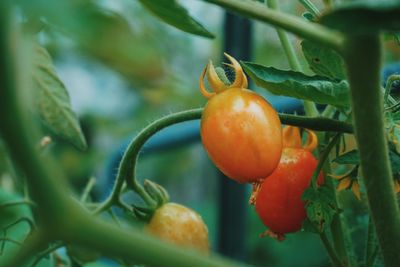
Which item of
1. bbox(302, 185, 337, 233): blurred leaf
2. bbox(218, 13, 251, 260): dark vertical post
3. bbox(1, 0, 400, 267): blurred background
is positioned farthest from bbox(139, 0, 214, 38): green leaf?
bbox(218, 13, 251, 260): dark vertical post

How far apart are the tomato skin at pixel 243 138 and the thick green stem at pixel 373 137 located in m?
0.07

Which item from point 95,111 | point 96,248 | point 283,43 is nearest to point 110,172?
point 283,43

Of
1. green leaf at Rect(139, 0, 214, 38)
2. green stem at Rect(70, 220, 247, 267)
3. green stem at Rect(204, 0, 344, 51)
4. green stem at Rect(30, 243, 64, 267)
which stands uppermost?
green stem at Rect(204, 0, 344, 51)

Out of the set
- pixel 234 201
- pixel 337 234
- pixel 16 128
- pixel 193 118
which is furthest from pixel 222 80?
pixel 234 201

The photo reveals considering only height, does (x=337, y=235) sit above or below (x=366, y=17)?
below

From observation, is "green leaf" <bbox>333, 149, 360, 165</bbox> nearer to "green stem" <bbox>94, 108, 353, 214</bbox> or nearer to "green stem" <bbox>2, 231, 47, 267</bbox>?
"green stem" <bbox>94, 108, 353, 214</bbox>

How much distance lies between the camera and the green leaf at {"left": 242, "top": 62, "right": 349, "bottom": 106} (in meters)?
0.44

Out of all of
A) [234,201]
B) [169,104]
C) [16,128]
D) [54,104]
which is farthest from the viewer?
[169,104]

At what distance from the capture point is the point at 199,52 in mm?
2854

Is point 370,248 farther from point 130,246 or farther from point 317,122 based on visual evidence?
point 130,246

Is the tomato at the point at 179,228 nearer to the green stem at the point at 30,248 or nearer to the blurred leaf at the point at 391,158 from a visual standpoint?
the blurred leaf at the point at 391,158

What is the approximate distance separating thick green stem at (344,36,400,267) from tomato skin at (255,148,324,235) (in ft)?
0.40

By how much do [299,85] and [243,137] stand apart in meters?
0.04

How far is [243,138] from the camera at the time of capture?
433 mm
